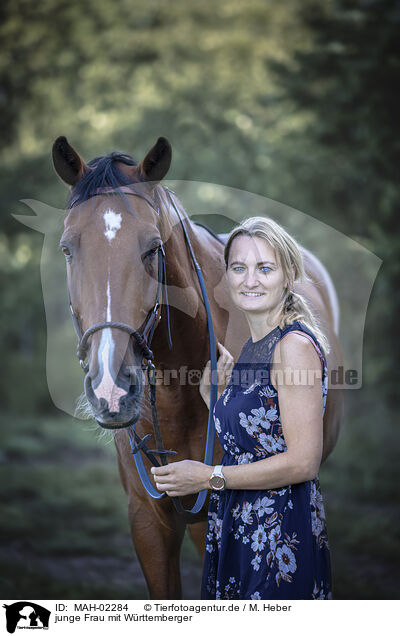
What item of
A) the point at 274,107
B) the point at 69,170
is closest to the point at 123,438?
the point at 69,170

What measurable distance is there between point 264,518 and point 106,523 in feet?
13.6

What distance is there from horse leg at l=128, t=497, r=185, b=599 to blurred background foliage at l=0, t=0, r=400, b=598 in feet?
5.27

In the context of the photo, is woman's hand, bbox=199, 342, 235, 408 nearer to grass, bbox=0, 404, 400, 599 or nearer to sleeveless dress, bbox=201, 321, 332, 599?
sleeveless dress, bbox=201, 321, 332, 599

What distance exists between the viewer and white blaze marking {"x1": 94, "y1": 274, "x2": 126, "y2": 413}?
5.36ft

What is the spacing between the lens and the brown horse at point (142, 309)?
173 centimetres

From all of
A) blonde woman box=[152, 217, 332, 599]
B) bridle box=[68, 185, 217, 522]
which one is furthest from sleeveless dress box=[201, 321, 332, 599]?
bridle box=[68, 185, 217, 522]

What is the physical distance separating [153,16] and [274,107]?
2.46 m

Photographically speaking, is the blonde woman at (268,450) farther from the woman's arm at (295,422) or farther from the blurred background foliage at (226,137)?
the blurred background foliage at (226,137)

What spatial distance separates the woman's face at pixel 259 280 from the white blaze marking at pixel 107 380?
536 mm

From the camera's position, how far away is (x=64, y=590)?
3.99 m

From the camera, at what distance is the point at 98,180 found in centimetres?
196
